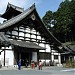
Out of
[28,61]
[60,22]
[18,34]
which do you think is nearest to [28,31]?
[18,34]

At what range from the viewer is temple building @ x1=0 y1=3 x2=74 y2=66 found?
102ft

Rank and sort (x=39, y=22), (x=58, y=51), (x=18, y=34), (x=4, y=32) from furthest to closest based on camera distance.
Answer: (x=58, y=51), (x=39, y=22), (x=18, y=34), (x=4, y=32)

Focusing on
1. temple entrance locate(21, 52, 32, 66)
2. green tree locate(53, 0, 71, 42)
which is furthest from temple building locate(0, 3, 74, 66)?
green tree locate(53, 0, 71, 42)

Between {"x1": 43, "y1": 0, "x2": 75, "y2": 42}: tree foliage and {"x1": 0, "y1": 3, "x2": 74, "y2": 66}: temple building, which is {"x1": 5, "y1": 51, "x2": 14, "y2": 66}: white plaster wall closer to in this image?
{"x1": 0, "y1": 3, "x2": 74, "y2": 66}: temple building

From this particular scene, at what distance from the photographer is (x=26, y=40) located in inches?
1379

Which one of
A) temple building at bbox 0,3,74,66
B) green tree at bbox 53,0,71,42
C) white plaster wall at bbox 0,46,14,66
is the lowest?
white plaster wall at bbox 0,46,14,66

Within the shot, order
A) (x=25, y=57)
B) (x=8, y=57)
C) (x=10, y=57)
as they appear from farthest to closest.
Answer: (x=25, y=57) → (x=10, y=57) → (x=8, y=57)

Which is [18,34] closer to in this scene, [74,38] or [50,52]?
[50,52]

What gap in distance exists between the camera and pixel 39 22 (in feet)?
121

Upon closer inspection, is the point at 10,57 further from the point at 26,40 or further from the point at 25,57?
the point at 26,40

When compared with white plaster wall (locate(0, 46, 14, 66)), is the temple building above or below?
above

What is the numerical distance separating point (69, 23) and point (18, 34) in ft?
120

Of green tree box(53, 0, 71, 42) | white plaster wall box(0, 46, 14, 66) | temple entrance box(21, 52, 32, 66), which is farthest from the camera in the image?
green tree box(53, 0, 71, 42)

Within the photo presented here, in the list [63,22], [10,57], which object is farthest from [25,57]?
[63,22]
